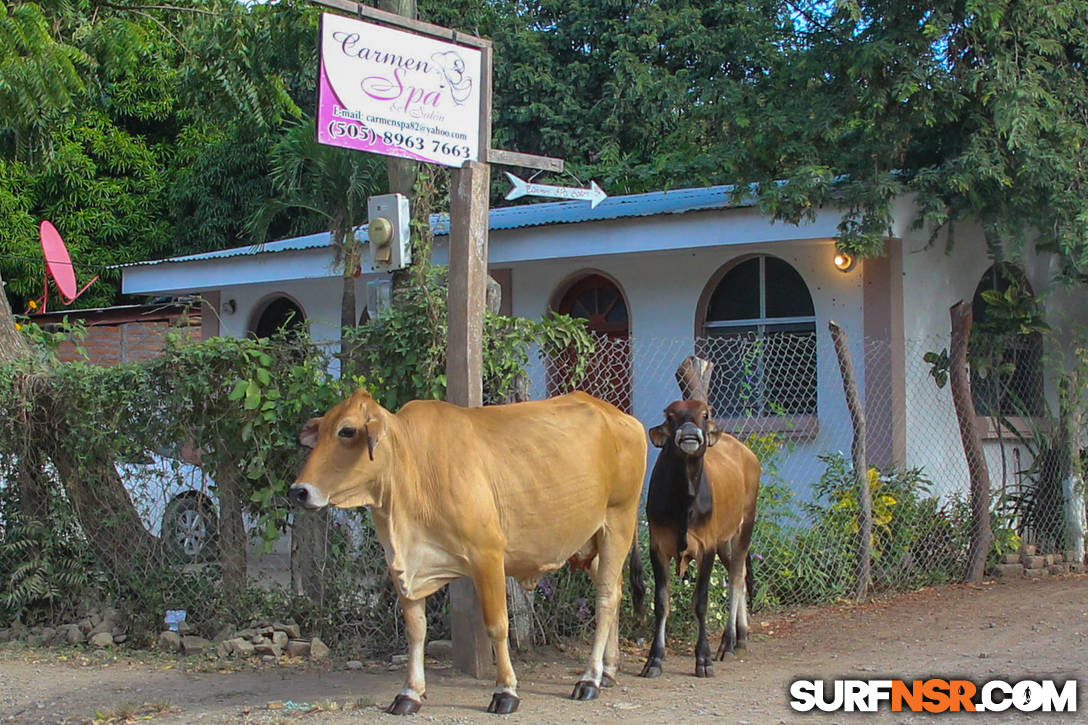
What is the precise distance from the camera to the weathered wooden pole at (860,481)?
390 inches

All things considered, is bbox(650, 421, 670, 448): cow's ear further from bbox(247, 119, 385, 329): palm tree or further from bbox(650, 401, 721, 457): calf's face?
bbox(247, 119, 385, 329): palm tree

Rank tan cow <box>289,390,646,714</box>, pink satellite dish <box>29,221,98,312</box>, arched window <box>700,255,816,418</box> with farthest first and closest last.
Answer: pink satellite dish <box>29,221,98,312</box>
arched window <box>700,255,816,418</box>
tan cow <box>289,390,646,714</box>

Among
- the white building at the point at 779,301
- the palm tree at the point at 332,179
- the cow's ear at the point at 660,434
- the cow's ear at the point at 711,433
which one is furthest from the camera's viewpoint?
the palm tree at the point at 332,179

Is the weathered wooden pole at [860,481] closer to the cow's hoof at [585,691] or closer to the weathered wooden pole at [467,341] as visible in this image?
the weathered wooden pole at [467,341]

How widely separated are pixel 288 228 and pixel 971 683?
921 inches

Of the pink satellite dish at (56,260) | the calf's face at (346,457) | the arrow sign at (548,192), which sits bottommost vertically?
the calf's face at (346,457)

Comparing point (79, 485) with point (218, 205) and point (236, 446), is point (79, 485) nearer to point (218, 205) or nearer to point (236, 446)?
point (236, 446)

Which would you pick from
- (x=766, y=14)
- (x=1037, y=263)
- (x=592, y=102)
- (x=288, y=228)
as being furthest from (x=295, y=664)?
(x=288, y=228)

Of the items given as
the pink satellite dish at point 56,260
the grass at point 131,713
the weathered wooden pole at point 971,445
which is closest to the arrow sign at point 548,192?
the grass at point 131,713

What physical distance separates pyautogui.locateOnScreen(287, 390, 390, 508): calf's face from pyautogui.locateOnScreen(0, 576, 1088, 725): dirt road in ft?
3.80

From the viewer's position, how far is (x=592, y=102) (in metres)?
25.9

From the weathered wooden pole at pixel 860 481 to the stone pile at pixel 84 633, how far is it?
5.52m

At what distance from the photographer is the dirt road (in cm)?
641

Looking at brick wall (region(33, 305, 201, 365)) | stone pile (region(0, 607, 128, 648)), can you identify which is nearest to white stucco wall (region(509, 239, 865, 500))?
stone pile (region(0, 607, 128, 648))
